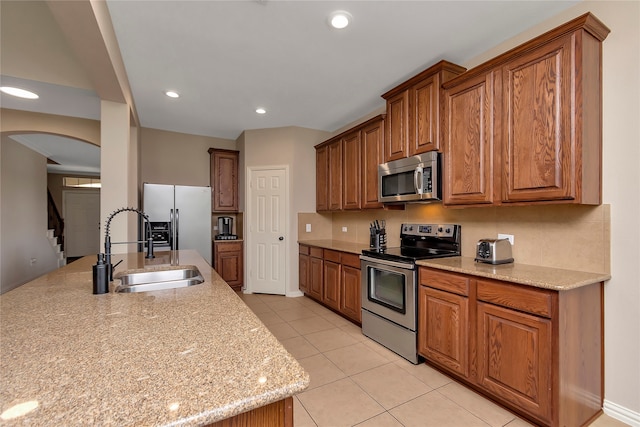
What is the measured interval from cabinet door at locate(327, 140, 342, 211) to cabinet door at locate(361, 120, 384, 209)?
1.70ft

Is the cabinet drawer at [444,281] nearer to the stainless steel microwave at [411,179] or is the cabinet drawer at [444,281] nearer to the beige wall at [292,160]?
the stainless steel microwave at [411,179]

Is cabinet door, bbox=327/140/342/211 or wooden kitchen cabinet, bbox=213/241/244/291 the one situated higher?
cabinet door, bbox=327/140/342/211

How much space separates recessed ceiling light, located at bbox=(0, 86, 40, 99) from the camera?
2.70 meters

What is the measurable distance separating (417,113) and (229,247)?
11.4ft

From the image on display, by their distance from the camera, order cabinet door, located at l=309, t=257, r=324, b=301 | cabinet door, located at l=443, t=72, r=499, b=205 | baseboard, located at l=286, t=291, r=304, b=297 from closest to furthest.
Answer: cabinet door, located at l=443, t=72, r=499, b=205 < cabinet door, located at l=309, t=257, r=324, b=301 < baseboard, located at l=286, t=291, r=304, b=297

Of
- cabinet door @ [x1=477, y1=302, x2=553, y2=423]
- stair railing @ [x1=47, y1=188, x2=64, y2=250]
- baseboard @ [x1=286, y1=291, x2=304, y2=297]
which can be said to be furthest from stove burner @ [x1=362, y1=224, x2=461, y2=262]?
stair railing @ [x1=47, y1=188, x2=64, y2=250]

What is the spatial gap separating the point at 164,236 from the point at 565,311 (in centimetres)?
458

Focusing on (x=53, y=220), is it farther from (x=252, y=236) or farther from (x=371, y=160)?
(x=371, y=160)

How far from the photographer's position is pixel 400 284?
2.58 metres

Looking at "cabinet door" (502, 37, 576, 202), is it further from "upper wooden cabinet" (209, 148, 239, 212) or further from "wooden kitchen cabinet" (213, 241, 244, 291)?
"upper wooden cabinet" (209, 148, 239, 212)

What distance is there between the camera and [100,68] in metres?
2.31

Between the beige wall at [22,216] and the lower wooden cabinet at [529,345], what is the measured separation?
20.4 ft

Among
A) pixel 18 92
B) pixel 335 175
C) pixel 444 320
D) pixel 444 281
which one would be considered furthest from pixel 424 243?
pixel 18 92

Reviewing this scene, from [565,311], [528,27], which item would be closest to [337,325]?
[565,311]
